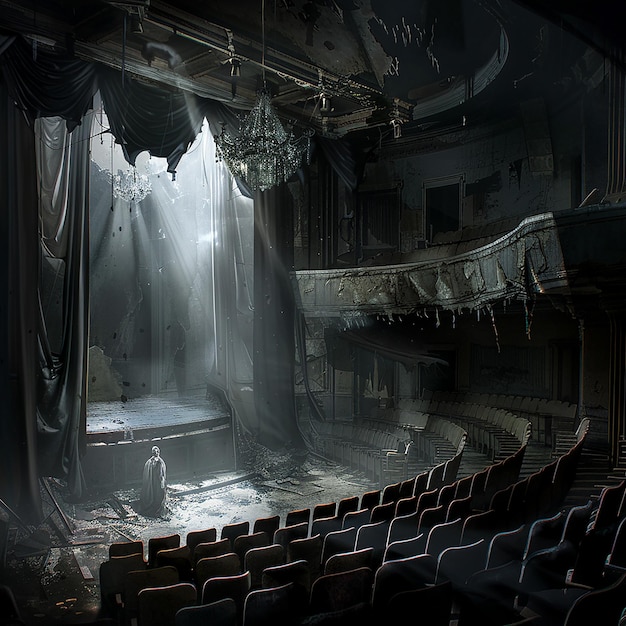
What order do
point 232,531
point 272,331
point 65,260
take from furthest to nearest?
point 272,331
point 65,260
point 232,531

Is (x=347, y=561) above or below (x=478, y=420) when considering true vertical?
above

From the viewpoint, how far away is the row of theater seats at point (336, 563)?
10.7ft

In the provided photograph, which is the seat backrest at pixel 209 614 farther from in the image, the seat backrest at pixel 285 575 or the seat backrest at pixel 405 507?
the seat backrest at pixel 405 507

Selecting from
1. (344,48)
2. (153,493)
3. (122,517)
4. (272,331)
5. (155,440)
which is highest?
(344,48)

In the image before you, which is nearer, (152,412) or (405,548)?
(405,548)

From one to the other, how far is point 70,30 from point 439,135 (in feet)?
25.0

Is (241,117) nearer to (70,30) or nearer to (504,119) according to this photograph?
(70,30)

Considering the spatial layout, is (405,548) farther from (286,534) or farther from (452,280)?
(452,280)

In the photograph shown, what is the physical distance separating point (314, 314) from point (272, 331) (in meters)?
1.02

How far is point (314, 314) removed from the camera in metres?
13.0

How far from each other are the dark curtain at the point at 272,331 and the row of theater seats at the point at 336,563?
6.24 metres

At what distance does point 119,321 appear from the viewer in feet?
47.6

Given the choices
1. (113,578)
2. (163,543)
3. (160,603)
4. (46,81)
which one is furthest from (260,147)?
(160,603)

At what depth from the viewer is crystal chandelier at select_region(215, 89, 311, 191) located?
333 inches
